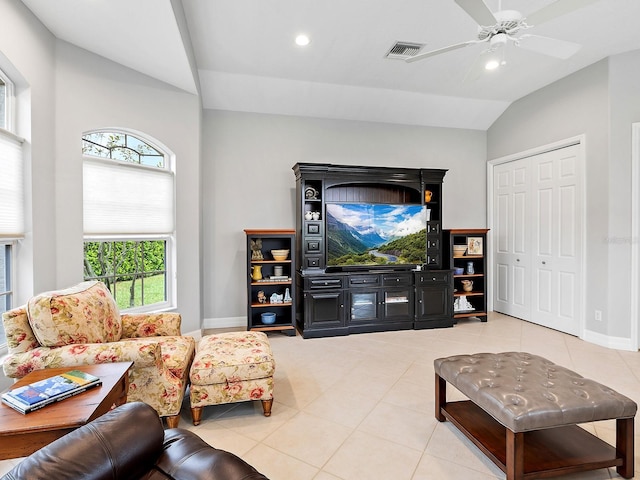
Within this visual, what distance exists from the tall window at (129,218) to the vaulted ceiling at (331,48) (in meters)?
0.86

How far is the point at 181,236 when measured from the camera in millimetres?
4070

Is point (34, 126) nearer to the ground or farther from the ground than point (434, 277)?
farther from the ground

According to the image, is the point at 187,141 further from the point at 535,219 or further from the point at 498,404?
the point at 535,219

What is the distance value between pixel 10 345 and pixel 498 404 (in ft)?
8.77

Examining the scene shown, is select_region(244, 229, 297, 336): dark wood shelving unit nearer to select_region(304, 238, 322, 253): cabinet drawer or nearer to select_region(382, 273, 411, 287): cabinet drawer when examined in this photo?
select_region(304, 238, 322, 253): cabinet drawer

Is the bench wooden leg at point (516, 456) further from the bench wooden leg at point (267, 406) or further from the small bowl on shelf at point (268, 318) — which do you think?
the small bowl on shelf at point (268, 318)

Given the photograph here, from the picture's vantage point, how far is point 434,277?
15.8ft

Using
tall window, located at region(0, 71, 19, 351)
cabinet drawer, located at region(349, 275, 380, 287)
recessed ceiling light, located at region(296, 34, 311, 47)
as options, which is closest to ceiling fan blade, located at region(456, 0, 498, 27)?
recessed ceiling light, located at region(296, 34, 311, 47)

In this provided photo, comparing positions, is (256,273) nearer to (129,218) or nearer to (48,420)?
(129,218)

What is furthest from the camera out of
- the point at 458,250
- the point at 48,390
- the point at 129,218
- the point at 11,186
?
the point at 458,250

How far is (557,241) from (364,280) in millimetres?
2537

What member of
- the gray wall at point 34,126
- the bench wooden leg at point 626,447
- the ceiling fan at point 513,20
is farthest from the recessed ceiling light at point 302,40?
the bench wooden leg at point 626,447

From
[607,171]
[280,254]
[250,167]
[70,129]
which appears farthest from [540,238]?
[70,129]

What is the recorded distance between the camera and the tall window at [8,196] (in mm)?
2467
